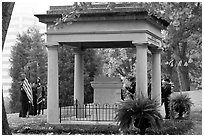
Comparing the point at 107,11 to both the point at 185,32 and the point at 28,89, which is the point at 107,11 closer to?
the point at 28,89

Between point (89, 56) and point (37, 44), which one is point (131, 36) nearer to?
point (89, 56)

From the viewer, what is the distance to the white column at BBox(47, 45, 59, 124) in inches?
642

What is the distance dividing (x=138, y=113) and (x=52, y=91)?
5027mm

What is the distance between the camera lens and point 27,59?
4159cm

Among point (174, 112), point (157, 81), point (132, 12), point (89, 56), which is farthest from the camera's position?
point (89, 56)

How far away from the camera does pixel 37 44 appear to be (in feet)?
134

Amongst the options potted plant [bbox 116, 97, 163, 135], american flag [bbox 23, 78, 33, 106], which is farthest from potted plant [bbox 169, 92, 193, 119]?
american flag [bbox 23, 78, 33, 106]

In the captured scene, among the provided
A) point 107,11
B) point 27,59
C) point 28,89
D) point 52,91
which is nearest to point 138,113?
point 107,11

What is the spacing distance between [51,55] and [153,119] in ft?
18.7

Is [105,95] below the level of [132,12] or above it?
below

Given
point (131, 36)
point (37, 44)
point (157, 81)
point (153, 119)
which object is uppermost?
point (37, 44)

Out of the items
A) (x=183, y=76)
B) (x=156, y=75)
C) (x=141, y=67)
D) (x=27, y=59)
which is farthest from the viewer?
(x=27, y=59)

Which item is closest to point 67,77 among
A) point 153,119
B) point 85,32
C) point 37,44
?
point 37,44

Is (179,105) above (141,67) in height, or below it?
below
